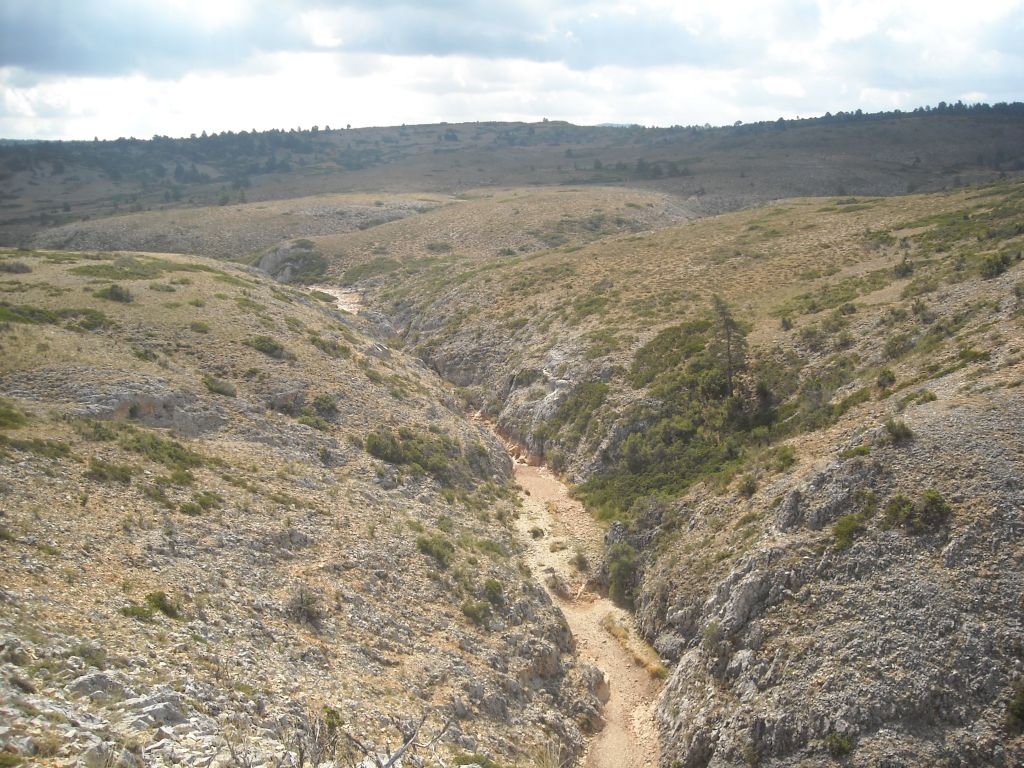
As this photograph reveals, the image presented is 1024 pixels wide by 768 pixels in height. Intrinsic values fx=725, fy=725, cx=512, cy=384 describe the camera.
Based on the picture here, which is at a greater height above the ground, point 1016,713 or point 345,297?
point 345,297

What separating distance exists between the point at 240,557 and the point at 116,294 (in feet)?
92.4

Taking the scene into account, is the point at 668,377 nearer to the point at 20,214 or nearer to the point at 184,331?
the point at 184,331

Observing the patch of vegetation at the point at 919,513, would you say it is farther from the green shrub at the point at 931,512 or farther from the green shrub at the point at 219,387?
the green shrub at the point at 219,387

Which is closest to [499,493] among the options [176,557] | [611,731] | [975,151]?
[611,731]

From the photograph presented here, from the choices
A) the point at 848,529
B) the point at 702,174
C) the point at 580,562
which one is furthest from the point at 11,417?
the point at 702,174

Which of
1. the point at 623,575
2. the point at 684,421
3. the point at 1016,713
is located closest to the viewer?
the point at 1016,713

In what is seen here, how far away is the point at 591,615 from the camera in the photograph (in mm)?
29828

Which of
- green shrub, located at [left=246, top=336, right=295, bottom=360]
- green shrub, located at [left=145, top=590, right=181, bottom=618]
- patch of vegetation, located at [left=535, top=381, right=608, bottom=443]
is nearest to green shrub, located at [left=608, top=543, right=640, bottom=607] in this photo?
patch of vegetation, located at [left=535, top=381, right=608, bottom=443]

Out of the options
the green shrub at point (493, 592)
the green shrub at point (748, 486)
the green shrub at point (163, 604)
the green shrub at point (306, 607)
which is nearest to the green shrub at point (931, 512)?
the green shrub at point (748, 486)

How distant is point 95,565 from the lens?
18.8 metres

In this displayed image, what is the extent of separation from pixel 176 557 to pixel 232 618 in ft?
10.5

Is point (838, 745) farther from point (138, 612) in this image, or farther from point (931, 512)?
point (138, 612)

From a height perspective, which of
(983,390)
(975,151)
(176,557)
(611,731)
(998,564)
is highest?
(975,151)

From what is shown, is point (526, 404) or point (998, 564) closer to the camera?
point (998, 564)
